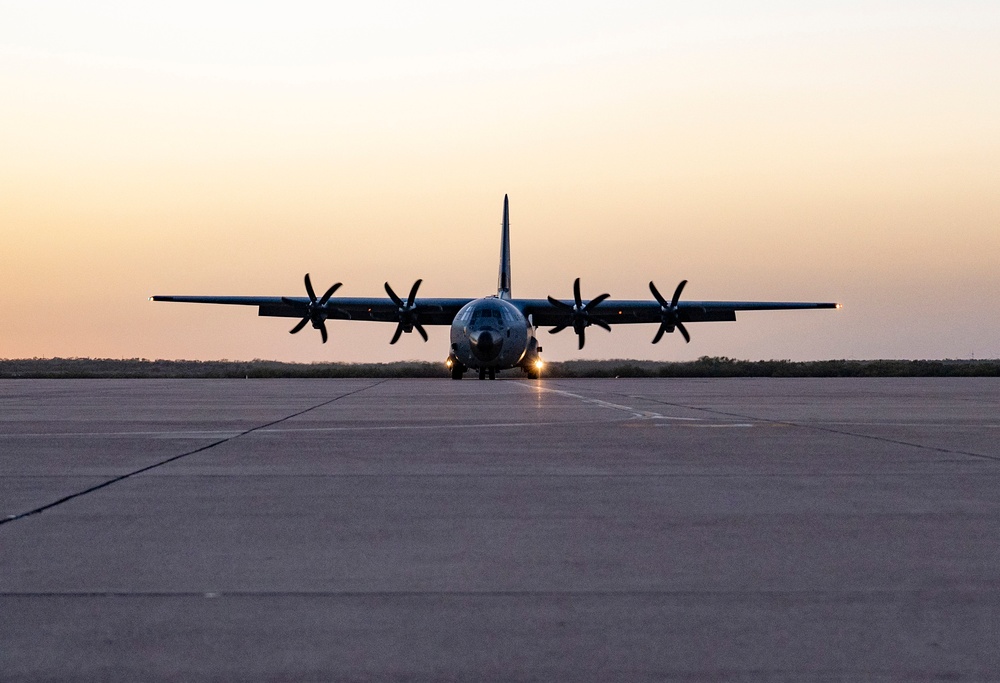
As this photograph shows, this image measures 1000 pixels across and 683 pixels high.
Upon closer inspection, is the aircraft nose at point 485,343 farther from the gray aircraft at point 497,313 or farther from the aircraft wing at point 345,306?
the aircraft wing at point 345,306

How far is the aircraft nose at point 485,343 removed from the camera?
4347 cm

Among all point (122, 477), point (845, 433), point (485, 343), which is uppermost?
point (485, 343)

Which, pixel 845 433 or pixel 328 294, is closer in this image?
pixel 845 433

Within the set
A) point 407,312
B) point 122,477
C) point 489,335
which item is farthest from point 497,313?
point 122,477

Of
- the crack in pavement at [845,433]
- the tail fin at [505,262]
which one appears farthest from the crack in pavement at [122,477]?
the tail fin at [505,262]

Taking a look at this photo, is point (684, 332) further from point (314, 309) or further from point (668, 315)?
point (314, 309)

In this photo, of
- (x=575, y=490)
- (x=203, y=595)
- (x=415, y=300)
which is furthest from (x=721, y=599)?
(x=415, y=300)

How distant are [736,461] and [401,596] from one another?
6580 mm

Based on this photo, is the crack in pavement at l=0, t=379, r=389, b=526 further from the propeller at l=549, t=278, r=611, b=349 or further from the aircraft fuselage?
the propeller at l=549, t=278, r=611, b=349

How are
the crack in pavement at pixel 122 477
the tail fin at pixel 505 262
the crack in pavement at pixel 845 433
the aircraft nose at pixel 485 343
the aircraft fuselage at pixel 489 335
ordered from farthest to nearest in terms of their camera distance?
the tail fin at pixel 505 262, the aircraft fuselage at pixel 489 335, the aircraft nose at pixel 485 343, the crack in pavement at pixel 845 433, the crack in pavement at pixel 122 477

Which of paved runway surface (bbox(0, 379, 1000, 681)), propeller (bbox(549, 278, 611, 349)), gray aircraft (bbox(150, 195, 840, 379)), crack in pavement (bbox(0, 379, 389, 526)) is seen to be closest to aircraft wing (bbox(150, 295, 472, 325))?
gray aircraft (bbox(150, 195, 840, 379))

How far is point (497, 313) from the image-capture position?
146 ft

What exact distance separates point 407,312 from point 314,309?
15.4 ft

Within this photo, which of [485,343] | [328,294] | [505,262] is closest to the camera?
[485,343]
